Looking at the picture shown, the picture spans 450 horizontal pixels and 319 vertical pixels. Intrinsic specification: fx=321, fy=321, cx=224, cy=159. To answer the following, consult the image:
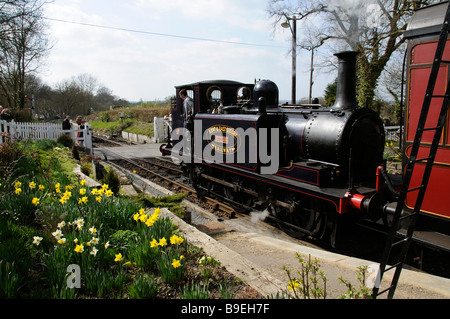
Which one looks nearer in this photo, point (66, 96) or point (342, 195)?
point (342, 195)

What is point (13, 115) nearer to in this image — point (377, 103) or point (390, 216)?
point (390, 216)

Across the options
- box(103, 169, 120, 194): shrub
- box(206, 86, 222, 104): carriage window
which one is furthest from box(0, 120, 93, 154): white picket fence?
box(103, 169, 120, 194): shrub

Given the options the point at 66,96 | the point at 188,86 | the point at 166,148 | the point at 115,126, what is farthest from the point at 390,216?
the point at 66,96

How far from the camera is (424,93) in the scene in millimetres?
4031

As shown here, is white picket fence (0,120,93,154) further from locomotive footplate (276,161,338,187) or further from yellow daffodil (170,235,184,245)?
yellow daffodil (170,235,184,245)

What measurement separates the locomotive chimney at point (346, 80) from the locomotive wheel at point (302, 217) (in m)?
1.72

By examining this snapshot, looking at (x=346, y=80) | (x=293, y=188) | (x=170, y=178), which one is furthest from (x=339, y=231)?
(x=170, y=178)

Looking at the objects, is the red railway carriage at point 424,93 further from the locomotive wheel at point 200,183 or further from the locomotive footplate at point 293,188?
the locomotive wheel at point 200,183

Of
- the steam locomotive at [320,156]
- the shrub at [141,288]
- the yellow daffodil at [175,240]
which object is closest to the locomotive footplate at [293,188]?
the steam locomotive at [320,156]

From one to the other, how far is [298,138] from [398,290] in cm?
327

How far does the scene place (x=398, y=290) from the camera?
323 centimetres

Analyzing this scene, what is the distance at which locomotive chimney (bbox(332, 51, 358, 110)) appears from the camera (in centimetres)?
529

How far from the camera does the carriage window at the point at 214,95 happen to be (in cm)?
873
